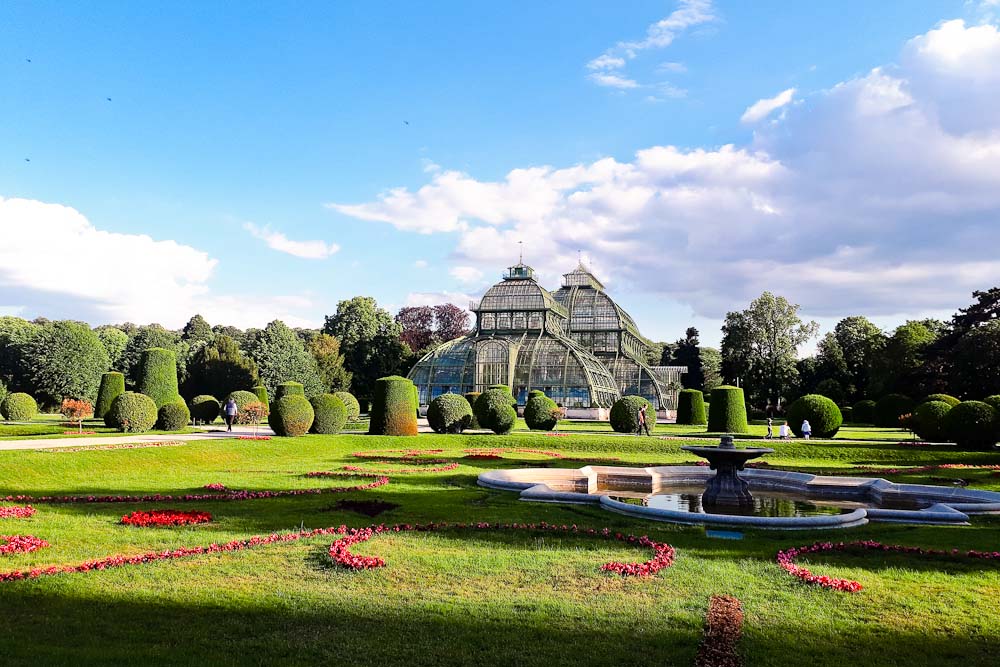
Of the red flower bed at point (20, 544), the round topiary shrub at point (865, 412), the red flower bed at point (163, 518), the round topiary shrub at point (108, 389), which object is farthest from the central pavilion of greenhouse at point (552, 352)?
the red flower bed at point (20, 544)

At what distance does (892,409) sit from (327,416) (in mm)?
33528

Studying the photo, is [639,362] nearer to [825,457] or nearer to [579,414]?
[579,414]

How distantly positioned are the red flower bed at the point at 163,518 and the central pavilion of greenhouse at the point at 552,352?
4498cm

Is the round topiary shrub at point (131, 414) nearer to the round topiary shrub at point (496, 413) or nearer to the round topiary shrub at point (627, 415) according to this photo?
the round topiary shrub at point (496, 413)

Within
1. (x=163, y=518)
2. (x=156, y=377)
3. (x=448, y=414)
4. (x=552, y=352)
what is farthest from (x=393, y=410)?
(x=552, y=352)

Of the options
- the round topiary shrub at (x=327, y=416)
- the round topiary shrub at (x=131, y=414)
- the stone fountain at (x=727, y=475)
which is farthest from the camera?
the round topiary shrub at (x=327, y=416)

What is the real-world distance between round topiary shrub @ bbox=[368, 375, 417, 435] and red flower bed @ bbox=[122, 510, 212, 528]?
61.2 ft

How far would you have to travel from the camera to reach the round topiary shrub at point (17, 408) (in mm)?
38562

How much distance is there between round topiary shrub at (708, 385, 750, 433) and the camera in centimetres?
3525

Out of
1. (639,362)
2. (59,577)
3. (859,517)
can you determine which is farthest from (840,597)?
(639,362)

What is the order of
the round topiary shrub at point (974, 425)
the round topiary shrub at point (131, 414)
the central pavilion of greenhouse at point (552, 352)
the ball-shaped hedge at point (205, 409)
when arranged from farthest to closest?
the central pavilion of greenhouse at point (552, 352) → the ball-shaped hedge at point (205, 409) → the round topiary shrub at point (131, 414) → the round topiary shrub at point (974, 425)

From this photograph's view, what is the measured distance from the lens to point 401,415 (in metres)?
29.9

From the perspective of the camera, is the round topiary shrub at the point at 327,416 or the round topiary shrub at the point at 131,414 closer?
the round topiary shrub at the point at 131,414

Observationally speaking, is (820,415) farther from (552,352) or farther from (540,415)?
(552,352)
